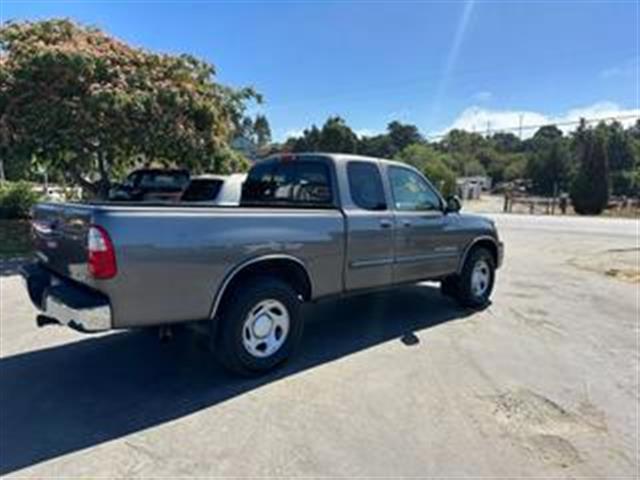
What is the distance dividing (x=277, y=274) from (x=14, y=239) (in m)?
10.2

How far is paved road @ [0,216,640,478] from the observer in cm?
356

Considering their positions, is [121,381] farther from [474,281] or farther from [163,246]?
[474,281]

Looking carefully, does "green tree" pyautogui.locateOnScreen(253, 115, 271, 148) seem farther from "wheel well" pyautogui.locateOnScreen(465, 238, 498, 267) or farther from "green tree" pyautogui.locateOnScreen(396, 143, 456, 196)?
"wheel well" pyautogui.locateOnScreen(465, 238, 498, 267)

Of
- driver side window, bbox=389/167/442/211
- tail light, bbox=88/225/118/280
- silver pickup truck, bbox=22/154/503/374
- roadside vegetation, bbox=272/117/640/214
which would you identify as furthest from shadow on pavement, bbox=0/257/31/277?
roadside vegetation, bbox=272/117/640/214

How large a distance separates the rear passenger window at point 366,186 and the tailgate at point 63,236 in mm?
2673

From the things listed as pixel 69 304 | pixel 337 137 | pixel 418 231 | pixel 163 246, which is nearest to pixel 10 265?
pixel 69 304

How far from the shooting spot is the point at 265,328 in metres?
4.95

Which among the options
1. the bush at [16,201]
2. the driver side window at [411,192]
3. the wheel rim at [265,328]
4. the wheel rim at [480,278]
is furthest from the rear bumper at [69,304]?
the bush at [16,201]

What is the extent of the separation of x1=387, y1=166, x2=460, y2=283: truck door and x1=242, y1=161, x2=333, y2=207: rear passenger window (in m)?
0.89

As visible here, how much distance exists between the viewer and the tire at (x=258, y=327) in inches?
182

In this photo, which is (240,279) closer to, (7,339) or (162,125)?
(7,339)

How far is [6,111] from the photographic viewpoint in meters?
11.4

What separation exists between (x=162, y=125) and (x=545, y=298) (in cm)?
870

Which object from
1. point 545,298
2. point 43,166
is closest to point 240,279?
point 545,298
